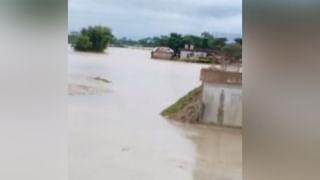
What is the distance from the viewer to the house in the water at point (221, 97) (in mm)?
1191

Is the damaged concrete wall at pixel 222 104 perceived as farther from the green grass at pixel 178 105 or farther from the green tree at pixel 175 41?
the green tree at pixel 175 41

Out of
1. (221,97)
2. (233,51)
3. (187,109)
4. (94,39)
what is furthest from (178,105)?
(94,39)

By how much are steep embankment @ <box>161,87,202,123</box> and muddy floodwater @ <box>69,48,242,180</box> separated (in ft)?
0.06

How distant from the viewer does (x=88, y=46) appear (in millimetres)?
1407

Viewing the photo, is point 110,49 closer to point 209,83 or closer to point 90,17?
point 90,17

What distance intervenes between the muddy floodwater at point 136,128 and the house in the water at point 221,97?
0.09 ft

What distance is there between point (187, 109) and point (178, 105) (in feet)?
0.12

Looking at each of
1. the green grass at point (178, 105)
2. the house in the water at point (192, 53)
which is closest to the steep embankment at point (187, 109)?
the green grass at point (178, 105)

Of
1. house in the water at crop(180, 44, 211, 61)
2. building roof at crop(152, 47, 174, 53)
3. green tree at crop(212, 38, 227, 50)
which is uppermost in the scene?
green tree at crop(212, 38, 227, 50)

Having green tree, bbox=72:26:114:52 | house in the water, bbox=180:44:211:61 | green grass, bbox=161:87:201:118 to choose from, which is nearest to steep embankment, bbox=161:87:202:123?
green grass, bbox=161:87:201:118

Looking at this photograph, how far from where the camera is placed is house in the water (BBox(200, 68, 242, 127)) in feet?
3.91

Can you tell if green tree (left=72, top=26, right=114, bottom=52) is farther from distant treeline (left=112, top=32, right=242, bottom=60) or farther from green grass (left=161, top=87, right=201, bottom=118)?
green grass (left=161, top=87, right=201, bottom=118)

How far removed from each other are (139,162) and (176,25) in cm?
49

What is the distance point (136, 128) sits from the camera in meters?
1.33
